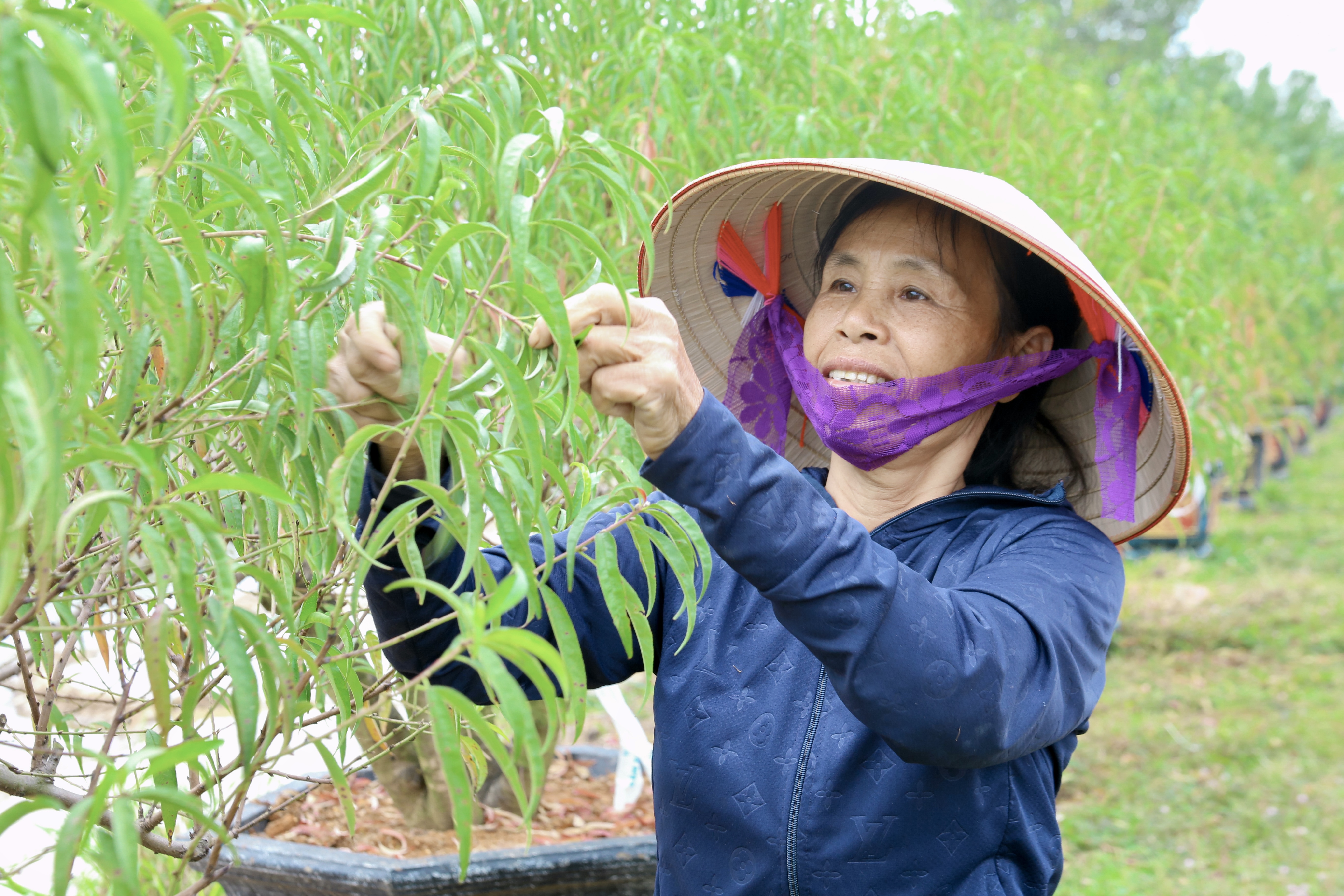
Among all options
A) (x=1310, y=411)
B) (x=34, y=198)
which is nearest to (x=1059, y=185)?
(x=34, y=198)

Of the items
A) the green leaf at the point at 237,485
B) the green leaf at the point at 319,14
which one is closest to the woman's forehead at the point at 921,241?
the green leaf at the point at 319,14

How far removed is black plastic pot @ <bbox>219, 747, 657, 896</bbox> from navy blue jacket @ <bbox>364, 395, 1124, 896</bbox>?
674 mm

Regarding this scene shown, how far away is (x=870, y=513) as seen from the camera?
1387mm

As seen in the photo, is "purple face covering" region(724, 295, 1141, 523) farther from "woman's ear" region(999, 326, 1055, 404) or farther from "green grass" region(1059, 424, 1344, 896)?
"green grass" region(1059, 424, 1344, 896)

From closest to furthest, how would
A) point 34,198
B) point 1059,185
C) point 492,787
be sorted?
point 34,198 < point 492,787 < point 1059,185

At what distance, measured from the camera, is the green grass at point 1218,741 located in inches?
125

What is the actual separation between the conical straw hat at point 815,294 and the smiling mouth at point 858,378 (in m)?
0.20

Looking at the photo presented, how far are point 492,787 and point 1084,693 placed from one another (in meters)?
1.52

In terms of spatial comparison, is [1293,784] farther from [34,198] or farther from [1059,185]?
[34,198]

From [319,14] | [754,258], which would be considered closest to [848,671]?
[319,14]

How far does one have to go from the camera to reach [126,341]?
26.5 inches

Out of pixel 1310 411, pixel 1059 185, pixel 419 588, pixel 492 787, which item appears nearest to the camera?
pixel 419 588

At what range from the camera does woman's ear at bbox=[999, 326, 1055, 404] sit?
1407 millimetres

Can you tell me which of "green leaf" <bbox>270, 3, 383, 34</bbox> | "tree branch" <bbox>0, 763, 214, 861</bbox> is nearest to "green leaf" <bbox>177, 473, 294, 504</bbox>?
"green leaf" <bbox>270, 3, 383, 34</bbox>
